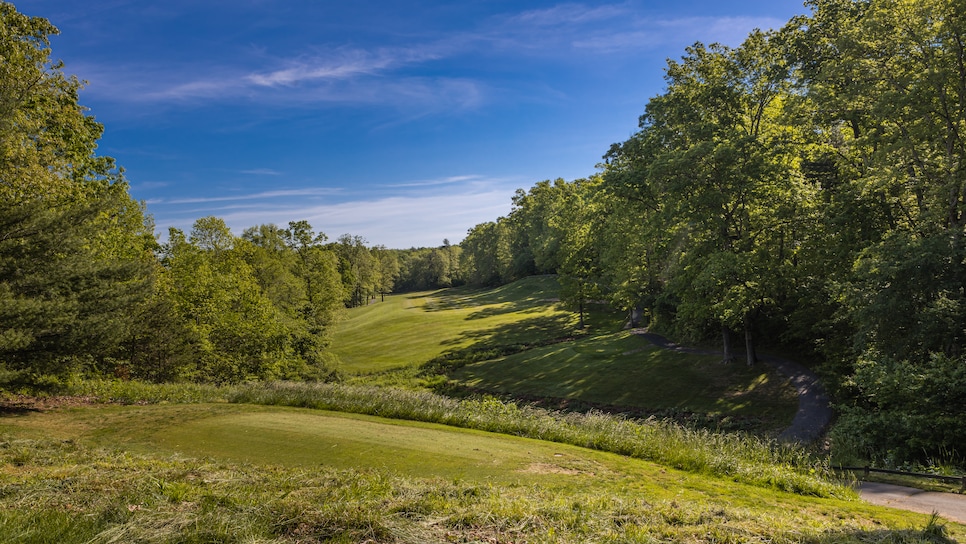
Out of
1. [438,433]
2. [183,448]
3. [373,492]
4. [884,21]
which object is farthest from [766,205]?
[183,448]

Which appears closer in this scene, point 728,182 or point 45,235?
point 45,235

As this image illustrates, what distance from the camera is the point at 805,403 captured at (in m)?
21.7

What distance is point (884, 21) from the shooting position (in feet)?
59.2

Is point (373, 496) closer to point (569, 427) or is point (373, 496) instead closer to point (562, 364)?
point (569, 427)

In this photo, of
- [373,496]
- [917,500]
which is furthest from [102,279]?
[917,500]

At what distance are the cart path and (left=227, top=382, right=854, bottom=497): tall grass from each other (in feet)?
10.3

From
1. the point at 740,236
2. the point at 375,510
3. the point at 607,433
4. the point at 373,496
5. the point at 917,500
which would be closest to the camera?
the point at 375,510

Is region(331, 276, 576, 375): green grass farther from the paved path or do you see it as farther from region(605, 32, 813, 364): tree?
the paved path

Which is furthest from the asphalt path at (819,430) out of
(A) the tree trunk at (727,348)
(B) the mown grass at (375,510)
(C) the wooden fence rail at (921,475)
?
(A) the tree trunk at (727,348)

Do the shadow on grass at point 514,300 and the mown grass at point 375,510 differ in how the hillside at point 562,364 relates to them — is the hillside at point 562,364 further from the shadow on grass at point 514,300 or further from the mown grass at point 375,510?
the mown grass at point 375,510

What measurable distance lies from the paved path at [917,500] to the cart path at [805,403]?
7.71 meters

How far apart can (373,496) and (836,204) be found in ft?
77.0

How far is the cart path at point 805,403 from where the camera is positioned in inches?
742

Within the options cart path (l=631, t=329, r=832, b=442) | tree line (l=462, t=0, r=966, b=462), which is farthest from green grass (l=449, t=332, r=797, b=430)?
tree line (l=462, t=0, r=966, b=462)
